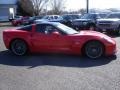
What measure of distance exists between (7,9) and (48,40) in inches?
2061

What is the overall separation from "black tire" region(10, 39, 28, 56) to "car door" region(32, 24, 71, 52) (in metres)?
0.45

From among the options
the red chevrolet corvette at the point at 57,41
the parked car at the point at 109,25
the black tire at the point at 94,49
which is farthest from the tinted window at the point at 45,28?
the parked car at the point at 109,25

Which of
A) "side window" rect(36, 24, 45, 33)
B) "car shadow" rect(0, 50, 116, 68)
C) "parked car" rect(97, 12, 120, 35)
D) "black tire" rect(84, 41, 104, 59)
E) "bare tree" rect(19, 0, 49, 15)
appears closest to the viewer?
"car shadow" rect(0, 50, 116, 68)

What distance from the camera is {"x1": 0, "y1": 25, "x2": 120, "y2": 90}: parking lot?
6.16 metres

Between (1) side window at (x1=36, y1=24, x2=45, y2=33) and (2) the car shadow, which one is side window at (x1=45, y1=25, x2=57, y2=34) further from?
(2) the car shadow

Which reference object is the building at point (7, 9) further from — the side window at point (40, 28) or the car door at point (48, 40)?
the car door at point (48, 40)

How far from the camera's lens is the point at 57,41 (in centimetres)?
977

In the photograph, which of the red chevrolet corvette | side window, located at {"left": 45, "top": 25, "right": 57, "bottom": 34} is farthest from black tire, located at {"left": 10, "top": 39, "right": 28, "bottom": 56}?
side window, located at {"left": 45, "top": 25, "right": 57, "bottom": 34}

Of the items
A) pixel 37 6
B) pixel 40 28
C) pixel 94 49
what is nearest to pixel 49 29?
pixel 40 28

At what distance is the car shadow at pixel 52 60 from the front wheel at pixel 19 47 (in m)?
0.22

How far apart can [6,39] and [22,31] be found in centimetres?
72

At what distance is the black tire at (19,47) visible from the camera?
1032 centimetres

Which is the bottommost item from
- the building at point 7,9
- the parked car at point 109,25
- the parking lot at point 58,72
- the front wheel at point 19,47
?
the parking lot at point 58,72

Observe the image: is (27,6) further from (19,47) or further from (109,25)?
(19,47)
